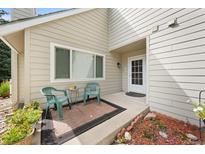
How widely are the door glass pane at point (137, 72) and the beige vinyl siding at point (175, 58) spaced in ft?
6.11

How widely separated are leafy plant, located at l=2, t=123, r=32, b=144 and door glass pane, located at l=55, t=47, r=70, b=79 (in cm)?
241

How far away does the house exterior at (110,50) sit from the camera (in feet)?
10.4

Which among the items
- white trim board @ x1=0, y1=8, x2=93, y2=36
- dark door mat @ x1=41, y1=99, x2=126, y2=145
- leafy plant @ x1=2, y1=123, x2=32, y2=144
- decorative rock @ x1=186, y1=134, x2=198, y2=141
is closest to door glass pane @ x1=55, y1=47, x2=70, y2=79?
white trim board @ x1=0, y1=8, x2=93, y2=36

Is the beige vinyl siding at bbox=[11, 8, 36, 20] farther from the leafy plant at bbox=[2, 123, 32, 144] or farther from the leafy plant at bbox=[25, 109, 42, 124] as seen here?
the leafy plant at bbox=[2, 123, 32, 144]

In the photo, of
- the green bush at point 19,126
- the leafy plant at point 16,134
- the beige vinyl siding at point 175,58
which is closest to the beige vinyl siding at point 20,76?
the green bush at point 19,126

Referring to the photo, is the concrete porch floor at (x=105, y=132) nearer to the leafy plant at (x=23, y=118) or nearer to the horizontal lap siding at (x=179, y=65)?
the leafy plant at (x=23, y=118)

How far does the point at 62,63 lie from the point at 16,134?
9.49 ft

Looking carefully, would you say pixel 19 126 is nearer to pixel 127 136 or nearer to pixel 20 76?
pixel 127 136

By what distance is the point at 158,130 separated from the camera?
9.48 ft

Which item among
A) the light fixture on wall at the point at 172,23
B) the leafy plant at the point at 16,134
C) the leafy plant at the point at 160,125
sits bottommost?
the leafy plant at the point at 160,125

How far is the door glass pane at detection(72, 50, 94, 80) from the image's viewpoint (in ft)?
16.1
